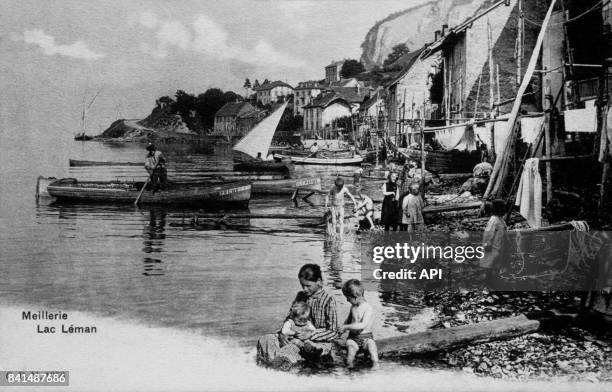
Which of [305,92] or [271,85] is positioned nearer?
[271,85]

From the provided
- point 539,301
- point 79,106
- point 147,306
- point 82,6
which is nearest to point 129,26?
point 82,6

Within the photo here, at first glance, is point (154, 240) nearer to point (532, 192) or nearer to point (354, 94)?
point (354, 94)

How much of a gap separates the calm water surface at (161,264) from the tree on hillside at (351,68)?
83.5 inches

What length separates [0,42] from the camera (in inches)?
260

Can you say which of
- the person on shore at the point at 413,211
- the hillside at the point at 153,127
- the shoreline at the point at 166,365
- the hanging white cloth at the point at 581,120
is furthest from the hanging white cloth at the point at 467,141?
the shoreline at the point at 166,365

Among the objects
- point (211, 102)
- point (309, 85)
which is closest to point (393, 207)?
point (309, 85)

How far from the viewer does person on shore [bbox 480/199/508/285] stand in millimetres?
5738

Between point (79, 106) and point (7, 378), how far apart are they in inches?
129

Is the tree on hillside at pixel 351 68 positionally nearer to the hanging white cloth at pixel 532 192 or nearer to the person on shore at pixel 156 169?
the hanging white cloth at pixel 532 192

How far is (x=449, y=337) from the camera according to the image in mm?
4824

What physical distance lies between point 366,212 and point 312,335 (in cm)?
327

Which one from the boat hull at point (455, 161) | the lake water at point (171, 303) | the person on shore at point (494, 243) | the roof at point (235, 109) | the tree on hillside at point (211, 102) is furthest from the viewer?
the boat hull at point (455, 161)

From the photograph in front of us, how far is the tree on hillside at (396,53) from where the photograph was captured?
25.4 feet

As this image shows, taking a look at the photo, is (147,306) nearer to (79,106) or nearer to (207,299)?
(207,299)
